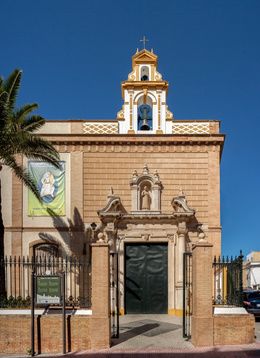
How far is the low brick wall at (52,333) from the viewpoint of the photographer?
13.1 meters

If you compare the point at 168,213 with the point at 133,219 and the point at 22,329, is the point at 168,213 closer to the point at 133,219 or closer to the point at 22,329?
the point at 133,219

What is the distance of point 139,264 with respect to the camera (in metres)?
20.4

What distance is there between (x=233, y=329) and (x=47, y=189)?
1108 centimetres

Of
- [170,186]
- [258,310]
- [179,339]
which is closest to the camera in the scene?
[179,339]

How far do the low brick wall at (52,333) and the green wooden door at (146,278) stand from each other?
705 cm

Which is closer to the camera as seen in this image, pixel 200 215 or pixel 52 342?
pixel 52 342

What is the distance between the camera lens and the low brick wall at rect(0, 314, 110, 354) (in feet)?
43.0

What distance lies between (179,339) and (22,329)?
4321mm

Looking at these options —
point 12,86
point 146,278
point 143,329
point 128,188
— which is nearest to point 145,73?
point 128,188

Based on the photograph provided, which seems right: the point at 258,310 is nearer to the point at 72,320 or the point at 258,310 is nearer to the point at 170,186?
the point at 170,186

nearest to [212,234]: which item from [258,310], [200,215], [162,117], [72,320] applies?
[200,215]

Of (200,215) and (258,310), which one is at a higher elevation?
(200,215)

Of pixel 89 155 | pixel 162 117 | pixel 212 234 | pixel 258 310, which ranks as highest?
pixel 162 117

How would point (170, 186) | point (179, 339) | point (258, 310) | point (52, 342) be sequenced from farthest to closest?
point (170, 186) → point (258, 310) → point (179, 339) → point (52, 342)
